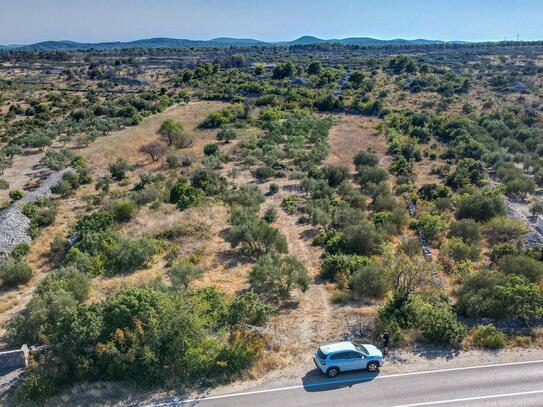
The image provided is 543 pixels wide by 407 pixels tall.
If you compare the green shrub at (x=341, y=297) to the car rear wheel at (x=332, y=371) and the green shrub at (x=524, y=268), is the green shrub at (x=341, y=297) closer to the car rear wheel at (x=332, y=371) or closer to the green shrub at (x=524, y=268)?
the car rear wheel at (x=332, y=371)

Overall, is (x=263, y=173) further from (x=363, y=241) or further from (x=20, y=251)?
(x=20, y=251)

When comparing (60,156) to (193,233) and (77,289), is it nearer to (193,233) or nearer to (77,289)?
(193,233)

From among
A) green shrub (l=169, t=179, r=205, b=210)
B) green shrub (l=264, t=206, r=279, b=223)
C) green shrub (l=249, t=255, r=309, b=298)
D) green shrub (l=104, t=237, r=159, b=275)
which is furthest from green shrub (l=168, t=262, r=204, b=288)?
green shrub (l=169, t=179, r=205, b=210)

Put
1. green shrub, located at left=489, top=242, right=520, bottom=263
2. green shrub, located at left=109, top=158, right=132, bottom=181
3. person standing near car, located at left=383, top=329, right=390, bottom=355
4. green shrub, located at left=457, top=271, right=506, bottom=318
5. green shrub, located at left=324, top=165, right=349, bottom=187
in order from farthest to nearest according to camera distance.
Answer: green shrub, located at left=109, top=158, right=132, bottom=181
green shrub, located at left=324, top=165, right=349, bottom=187
green shrub, located at left=489, top=242, right=520, bottom=263
green shrub, located at left=457, top=271, right=506, bottom=318
person standing near car, located at left=383, top=329, right=390, bottom=355

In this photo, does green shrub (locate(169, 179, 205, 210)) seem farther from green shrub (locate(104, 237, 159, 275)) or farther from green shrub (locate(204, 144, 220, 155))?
green shrub (locate(204, 144, 220, 155))

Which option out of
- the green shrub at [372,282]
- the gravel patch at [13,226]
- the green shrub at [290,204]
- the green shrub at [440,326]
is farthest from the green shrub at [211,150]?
the green shrub at [440,326]

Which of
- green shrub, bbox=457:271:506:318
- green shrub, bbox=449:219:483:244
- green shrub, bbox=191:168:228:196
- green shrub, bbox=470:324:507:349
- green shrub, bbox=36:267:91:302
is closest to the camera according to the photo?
green shrub, bbox=470:324:507:349

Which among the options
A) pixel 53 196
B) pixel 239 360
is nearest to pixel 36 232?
pixel 53 196
